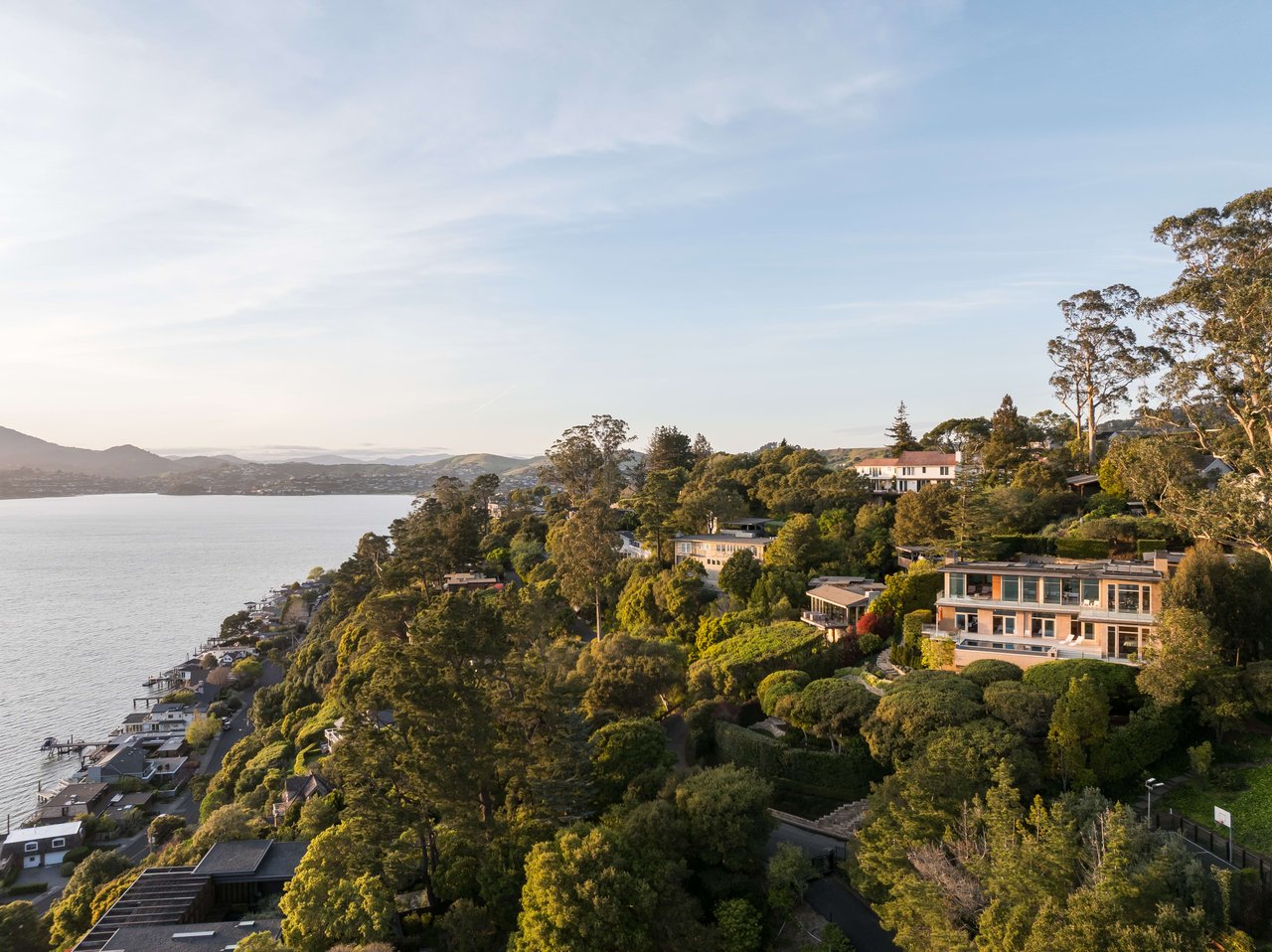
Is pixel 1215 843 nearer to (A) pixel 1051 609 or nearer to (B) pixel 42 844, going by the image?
(A) pixel 1051 609

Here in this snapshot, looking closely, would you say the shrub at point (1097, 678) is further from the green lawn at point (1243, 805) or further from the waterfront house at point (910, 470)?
the waterfront house at point (910, 470)

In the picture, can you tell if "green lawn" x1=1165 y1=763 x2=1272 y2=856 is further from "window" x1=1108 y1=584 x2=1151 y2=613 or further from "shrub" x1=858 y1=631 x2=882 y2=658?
"shrub" x1=858 y1=631 x2=882 y2=658

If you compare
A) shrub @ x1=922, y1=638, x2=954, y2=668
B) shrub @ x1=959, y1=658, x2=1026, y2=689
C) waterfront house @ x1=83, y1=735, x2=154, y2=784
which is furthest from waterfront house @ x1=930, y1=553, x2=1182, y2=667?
waterfront house @ x1=83, y1=735, x2=154, y2=784

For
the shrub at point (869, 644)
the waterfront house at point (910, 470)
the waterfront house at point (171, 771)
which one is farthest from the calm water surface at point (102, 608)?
the waterfront house at point (910, 470)

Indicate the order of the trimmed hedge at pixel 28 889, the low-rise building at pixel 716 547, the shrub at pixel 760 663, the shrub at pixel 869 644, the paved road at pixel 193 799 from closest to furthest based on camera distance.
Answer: the shrub at pixel 760 663, the shrub at pixel 869 644, the trimmed hedge at pixel 28 889, the paved road at pixel 193 799, the low-rise building at pixel 716 547

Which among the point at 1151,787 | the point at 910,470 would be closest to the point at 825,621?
the point at 1151,787

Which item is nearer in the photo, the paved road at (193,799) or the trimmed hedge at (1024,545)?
the trimmed hedge at (1024,545)

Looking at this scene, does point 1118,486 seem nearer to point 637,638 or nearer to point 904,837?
point 637,638
